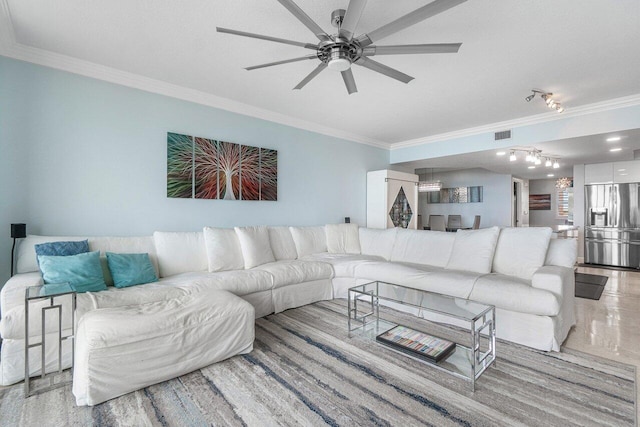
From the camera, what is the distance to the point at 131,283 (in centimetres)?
265

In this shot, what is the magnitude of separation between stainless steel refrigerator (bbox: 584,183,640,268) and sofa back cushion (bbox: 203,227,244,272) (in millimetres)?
7316

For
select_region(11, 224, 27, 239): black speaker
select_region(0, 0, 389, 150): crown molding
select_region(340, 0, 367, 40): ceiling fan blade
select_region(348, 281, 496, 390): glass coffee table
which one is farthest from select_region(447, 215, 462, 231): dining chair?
select_region(11, 224, 27, 239): black speaker

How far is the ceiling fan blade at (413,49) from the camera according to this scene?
1.92m

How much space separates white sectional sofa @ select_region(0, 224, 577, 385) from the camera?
224cm

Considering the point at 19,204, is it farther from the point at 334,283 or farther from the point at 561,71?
the point at 561,71

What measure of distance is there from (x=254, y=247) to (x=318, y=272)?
0.82 metres

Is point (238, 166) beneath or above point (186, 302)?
above

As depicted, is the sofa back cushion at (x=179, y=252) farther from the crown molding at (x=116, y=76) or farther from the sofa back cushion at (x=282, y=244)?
the crown molding at (x=116, y=76)

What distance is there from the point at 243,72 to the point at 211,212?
1.72 m

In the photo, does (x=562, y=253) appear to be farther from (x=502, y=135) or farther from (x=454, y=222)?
(x=454, y=222)

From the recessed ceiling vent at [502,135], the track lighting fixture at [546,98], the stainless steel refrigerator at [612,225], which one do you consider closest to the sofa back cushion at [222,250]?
the track lighting fixture at [546,98]

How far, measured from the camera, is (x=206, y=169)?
12.3 ft

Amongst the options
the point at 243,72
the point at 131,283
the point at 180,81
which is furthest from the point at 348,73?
the point at 131,283

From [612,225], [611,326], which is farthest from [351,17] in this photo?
[612,225]
